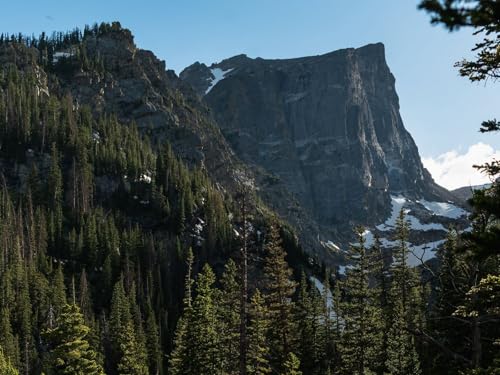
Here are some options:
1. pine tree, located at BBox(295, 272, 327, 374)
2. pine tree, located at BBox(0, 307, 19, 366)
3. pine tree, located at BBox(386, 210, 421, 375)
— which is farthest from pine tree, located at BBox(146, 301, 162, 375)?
pine tree, located at BBox(386, 210, 421, 375)

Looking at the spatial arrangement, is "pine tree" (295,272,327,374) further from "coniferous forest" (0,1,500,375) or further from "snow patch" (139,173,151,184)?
"snow patch" (139,173,151,184)

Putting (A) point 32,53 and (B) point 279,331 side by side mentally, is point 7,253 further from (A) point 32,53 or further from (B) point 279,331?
(A) point 32,53

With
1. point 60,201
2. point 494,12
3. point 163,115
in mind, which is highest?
point 163,115

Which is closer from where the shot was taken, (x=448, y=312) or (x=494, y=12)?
(x=494, y=12)

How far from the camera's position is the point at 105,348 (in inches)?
3169

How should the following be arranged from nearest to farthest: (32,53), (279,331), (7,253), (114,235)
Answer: (279,331), (7,253), (114,235), (32,53)

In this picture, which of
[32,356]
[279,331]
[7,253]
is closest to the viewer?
[279,331]

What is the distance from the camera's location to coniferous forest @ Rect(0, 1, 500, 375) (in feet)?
71.8

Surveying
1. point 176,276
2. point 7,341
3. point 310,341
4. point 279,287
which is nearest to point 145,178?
point 176,276

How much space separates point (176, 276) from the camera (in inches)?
4353

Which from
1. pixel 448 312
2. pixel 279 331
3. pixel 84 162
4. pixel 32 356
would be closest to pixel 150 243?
pixel 84 162

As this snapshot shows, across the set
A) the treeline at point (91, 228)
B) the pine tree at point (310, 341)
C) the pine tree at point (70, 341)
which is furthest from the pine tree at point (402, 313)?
the treeline at point (91, 228)

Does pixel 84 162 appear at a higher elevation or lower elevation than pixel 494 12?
higher

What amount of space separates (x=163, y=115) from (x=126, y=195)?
233ft
